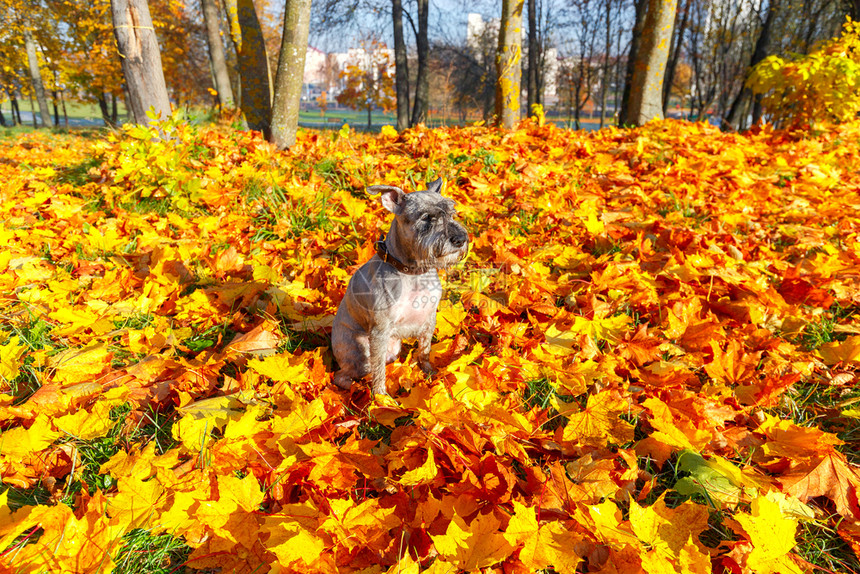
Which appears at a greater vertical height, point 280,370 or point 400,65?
point 400,65

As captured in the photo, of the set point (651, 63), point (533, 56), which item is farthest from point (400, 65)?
point (651, 63)

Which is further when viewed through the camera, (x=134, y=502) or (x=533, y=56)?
(x=533, y=56)

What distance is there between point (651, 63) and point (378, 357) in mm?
8795

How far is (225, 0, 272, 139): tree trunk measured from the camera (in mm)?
7520

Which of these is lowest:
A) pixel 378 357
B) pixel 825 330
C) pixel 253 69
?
pixel 825 330

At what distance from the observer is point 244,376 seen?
8.57 feet

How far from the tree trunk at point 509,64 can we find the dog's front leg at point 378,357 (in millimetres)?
6657

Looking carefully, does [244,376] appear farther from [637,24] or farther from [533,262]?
[637,24]

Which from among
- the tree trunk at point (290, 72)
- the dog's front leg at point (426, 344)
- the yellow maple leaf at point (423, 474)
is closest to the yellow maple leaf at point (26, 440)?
the yellow maple leaf at point (423, 474)

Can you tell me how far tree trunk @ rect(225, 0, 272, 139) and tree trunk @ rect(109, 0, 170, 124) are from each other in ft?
5.62

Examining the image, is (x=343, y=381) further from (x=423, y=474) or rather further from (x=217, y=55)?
(x=217, y=55)

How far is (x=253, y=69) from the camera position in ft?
25.1

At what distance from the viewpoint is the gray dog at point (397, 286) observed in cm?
214

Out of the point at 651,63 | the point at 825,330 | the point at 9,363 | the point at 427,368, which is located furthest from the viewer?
the point at 651,63
